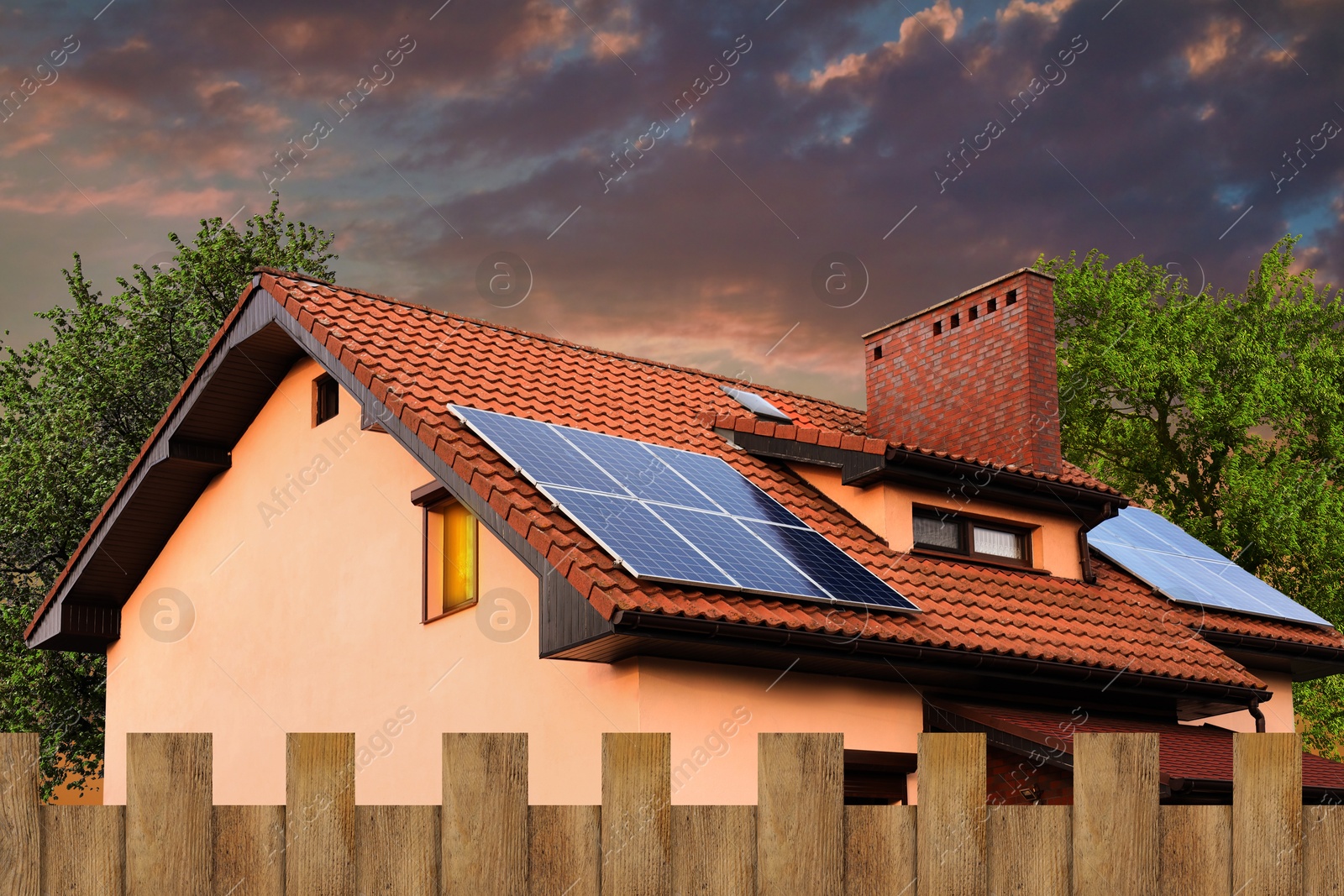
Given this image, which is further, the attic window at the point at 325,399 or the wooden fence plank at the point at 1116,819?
the attic window at the point at 325,399

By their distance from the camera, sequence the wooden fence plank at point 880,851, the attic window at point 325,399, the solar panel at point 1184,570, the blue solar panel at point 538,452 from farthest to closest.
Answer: the solar panel at point 1184,570 < the attic window at point 325,399 < the blue solar panel at point 538,452 < the wooden fence plank at point 880,851

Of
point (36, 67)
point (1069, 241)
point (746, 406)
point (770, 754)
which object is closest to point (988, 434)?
point (746, 406)

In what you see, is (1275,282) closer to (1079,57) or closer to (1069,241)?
(1069,241)

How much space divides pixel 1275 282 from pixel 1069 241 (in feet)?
19.6

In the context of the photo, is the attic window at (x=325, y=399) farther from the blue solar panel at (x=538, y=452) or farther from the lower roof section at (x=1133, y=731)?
the lower roof section at (x=1133, y=731)

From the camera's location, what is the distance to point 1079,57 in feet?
126

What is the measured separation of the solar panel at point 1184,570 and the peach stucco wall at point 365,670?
5949mm

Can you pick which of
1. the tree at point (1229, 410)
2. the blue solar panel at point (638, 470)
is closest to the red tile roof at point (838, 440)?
the blue solar panel at point (638, 470)

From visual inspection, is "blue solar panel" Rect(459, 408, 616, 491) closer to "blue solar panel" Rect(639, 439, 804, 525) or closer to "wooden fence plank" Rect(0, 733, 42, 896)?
"blue solar panel" Rect(639, 439, 804, 525)

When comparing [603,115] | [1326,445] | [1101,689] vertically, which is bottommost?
[1101,689]

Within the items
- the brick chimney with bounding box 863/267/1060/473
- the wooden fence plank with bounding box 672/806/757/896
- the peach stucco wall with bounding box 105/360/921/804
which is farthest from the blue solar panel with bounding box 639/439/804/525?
the wooden fence plank with bounding box 672/806/757/896

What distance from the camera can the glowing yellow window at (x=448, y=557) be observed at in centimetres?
1268

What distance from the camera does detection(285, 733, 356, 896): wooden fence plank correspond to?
315 centimetres

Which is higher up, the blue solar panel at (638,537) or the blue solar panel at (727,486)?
the blue solar panel at (727,486)
